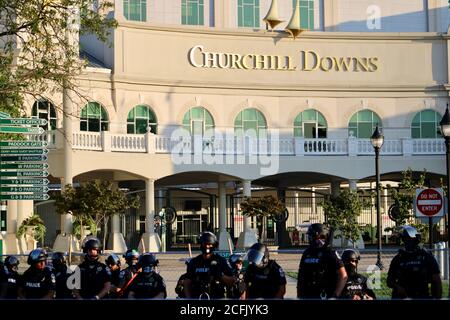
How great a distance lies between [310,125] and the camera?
4628 centimetres

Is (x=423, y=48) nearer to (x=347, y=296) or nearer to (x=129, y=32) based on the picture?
(x=129, y=32)

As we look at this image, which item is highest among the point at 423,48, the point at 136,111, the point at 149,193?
the point at 423,48

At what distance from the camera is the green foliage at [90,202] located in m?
35.1

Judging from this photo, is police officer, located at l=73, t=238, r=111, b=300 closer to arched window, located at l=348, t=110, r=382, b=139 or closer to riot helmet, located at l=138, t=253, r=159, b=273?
riot helmet, located at l=138, t=253, r=159, b=273

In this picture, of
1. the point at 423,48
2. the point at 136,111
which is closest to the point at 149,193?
the point at 136,111

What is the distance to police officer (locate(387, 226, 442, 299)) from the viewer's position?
13859 mm

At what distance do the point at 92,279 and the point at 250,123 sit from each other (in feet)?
104

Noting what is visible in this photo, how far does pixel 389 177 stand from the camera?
49.1 metres

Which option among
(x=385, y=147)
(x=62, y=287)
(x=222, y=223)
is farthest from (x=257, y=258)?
(x=385, y=147)

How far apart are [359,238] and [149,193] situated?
883 cm

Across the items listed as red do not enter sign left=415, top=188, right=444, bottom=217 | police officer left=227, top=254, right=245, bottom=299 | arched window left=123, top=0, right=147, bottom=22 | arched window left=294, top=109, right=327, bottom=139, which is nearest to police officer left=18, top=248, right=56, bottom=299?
police officer left=227, top=254, right=245, bottom=299

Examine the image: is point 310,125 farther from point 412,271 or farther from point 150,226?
point 412,271

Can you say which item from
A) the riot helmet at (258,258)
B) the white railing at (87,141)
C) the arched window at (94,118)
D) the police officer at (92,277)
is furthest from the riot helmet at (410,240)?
the arched window at (94,118)

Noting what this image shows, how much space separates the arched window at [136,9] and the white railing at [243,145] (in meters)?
8.73
